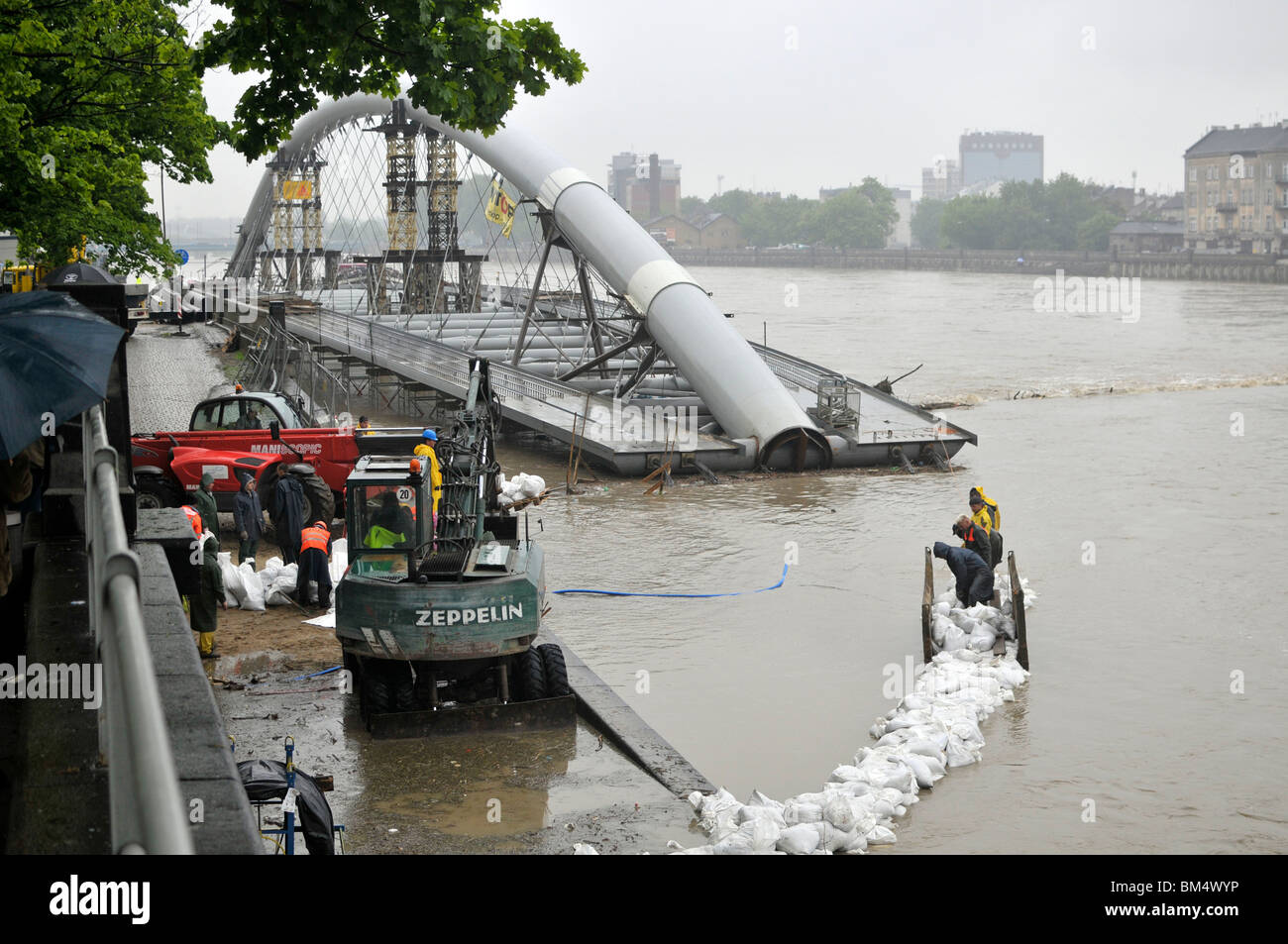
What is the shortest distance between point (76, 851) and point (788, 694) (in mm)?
10905

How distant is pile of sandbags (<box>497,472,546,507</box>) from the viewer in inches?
1029

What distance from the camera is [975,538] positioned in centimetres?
1636

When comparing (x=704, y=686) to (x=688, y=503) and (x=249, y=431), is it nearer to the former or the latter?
(x=249, y=431)

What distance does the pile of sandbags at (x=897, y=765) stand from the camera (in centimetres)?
1012

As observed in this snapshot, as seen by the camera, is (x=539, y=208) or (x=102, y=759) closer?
(x=102, y=759)

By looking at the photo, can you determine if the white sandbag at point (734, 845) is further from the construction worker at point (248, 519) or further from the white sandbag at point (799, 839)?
the construction worker at point (248, 519)

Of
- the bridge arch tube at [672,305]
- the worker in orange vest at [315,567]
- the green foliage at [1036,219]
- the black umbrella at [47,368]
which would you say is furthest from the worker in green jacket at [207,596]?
the green foliage at [1036,219]

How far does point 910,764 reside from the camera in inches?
476

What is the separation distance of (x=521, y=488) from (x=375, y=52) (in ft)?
53.7

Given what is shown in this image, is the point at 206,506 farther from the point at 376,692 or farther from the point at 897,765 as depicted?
the point at 897,765

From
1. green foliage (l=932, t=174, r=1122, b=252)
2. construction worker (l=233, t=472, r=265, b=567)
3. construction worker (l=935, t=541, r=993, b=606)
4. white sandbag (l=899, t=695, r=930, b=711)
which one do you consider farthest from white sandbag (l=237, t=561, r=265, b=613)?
green foliage (l=932, t=174, r=1122, b=252)

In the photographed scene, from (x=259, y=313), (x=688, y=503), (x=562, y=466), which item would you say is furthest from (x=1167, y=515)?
(x=259, y=313)

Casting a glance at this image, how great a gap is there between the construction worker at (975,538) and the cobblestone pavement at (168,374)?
53.4 feet

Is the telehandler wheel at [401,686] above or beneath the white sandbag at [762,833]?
above
